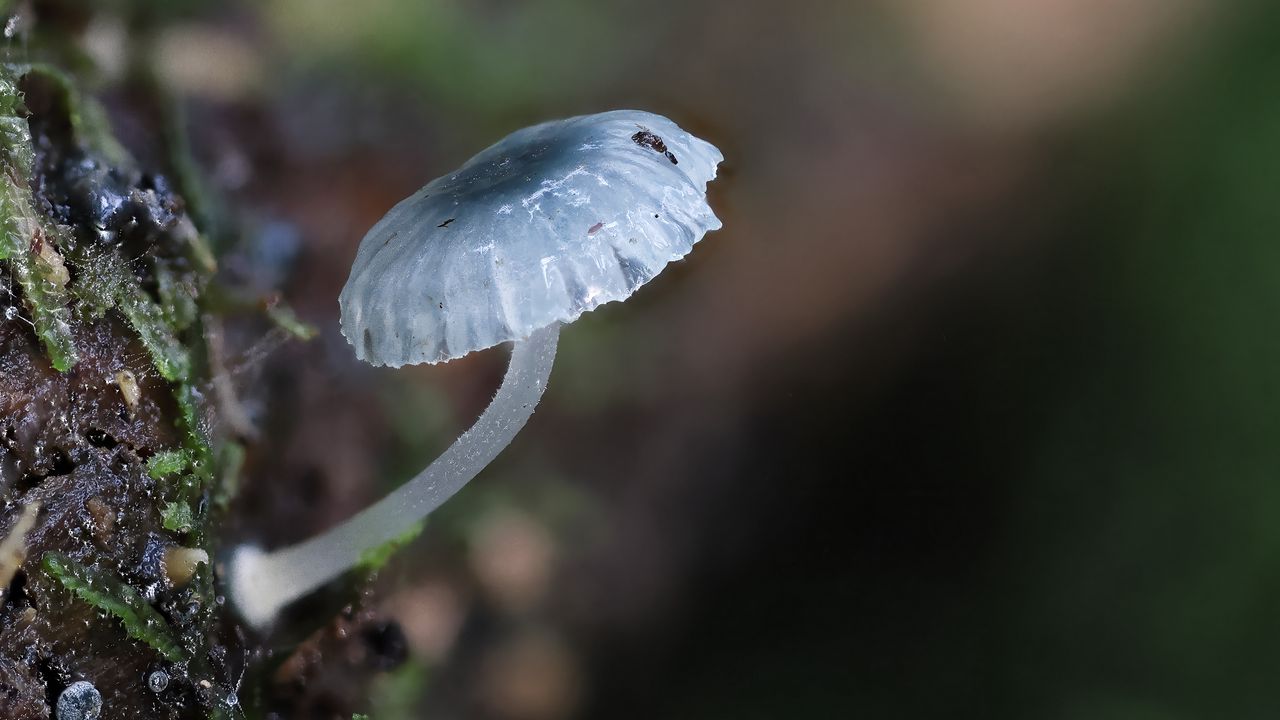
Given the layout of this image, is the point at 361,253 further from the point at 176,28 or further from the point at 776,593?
the point at 776,593

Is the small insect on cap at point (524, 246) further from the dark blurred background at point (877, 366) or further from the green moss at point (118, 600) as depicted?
the dark blurred background at point (877, 366)

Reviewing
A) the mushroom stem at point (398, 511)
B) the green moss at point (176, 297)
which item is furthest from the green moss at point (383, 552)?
the green moss at point (176, 297)

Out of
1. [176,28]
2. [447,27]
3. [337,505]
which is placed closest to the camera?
[337,505]

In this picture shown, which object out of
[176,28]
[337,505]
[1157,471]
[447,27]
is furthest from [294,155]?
[1157,471]

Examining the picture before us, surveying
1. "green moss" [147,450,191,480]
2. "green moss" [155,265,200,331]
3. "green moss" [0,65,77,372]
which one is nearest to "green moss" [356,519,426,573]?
"green moss" [147,450,191,480]

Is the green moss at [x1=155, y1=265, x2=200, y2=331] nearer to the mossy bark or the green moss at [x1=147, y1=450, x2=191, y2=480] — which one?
the mossy bark

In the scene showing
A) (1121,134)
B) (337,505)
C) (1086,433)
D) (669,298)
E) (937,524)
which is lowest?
(337,505)

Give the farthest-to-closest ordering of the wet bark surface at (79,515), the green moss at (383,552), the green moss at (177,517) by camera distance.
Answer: the green moss at (383,552) < the green moss at (177,517) < the wet bark surface at (79,515)
